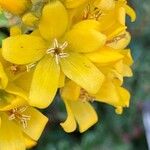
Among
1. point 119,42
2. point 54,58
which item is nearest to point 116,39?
point 119,42

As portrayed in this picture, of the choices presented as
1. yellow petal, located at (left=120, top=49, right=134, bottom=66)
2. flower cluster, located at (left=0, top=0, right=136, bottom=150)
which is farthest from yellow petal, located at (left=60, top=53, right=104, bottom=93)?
yellow petal, located at (left=120, top=49, right=134, bottom=66)

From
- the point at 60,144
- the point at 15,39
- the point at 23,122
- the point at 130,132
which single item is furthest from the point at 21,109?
the point at 130,132

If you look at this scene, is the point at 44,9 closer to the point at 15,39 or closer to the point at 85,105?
the point at 15,39

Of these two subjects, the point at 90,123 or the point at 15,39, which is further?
the point at 90,123

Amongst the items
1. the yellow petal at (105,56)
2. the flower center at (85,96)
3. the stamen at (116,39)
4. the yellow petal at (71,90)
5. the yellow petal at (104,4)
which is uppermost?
the yellow petal at (104,4)

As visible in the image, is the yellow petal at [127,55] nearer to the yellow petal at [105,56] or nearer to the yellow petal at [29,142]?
the yellow petal at [105,56]

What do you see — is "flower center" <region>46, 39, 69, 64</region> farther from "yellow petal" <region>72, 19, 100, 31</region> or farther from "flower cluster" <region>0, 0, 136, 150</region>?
"yellow petal" <region>72, 19, 100, 31</region>

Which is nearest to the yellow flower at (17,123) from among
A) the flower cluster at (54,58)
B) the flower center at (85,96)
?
the flower cluster at (54,58)
